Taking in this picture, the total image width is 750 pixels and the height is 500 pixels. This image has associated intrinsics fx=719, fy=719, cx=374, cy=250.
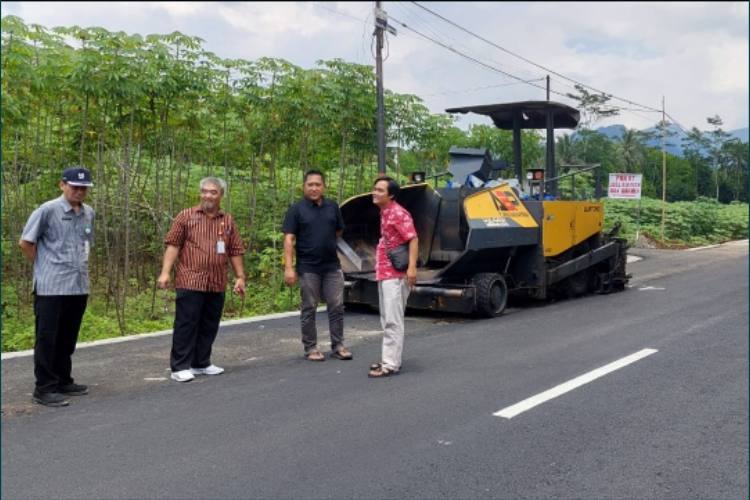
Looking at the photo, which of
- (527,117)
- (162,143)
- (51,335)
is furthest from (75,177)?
(527,117)

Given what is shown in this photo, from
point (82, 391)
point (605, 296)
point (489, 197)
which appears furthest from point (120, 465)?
point (605, 296)

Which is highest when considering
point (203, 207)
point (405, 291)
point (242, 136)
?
point (242, 136)

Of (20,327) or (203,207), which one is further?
(20,327)

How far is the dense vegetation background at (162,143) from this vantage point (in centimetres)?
834

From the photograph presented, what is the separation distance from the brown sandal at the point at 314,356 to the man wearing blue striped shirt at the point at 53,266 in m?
2.22

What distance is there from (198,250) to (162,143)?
4.87 metres

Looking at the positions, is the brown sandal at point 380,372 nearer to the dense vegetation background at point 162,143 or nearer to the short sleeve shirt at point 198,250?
the short sleeve shirt at point 198,250

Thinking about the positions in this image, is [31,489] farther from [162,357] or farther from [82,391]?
[162,357]

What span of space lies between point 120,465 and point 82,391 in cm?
173

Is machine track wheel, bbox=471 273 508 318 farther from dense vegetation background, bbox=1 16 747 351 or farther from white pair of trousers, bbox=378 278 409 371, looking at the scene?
white pair of trousers, bbox=378 278 409 371

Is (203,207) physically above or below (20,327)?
above

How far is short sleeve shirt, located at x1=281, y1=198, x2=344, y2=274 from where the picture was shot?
6.79 metres

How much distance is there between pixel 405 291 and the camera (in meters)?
6.36

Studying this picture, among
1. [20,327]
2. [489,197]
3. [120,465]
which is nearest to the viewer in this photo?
[120,465]
